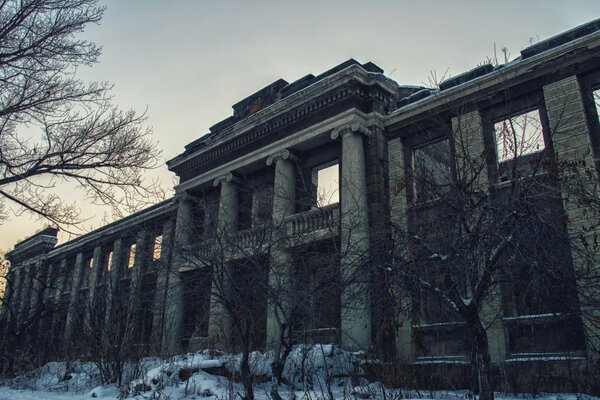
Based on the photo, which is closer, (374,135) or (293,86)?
(374,135)

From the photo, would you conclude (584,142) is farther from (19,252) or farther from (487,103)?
(19,252)

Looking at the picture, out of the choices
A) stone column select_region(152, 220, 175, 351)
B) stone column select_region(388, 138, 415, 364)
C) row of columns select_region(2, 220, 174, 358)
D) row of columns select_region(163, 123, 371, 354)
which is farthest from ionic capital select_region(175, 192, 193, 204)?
stone column select_region(388, 138, 415, 364)

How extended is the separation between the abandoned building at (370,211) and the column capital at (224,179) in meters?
0.07

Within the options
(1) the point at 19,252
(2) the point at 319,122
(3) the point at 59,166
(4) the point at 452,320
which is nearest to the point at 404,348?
(4) the point at 452,320

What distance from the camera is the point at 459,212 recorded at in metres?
8.29

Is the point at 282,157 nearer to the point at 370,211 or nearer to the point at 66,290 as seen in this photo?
the point at 370,211

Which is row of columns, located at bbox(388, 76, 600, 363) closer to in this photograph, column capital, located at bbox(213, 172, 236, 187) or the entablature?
the entablature

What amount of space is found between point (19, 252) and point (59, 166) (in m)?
36.2

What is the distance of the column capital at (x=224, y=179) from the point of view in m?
21.2

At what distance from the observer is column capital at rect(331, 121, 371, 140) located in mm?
16969

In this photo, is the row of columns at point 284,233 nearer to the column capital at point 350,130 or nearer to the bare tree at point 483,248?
the column capital at point 350,130

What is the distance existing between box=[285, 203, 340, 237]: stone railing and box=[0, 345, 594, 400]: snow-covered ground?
16.1ft

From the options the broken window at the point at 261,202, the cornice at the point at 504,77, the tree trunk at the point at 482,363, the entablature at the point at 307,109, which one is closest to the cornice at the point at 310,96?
the entablature at the point at 307,109

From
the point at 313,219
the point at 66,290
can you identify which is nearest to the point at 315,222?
the point at 313,219
